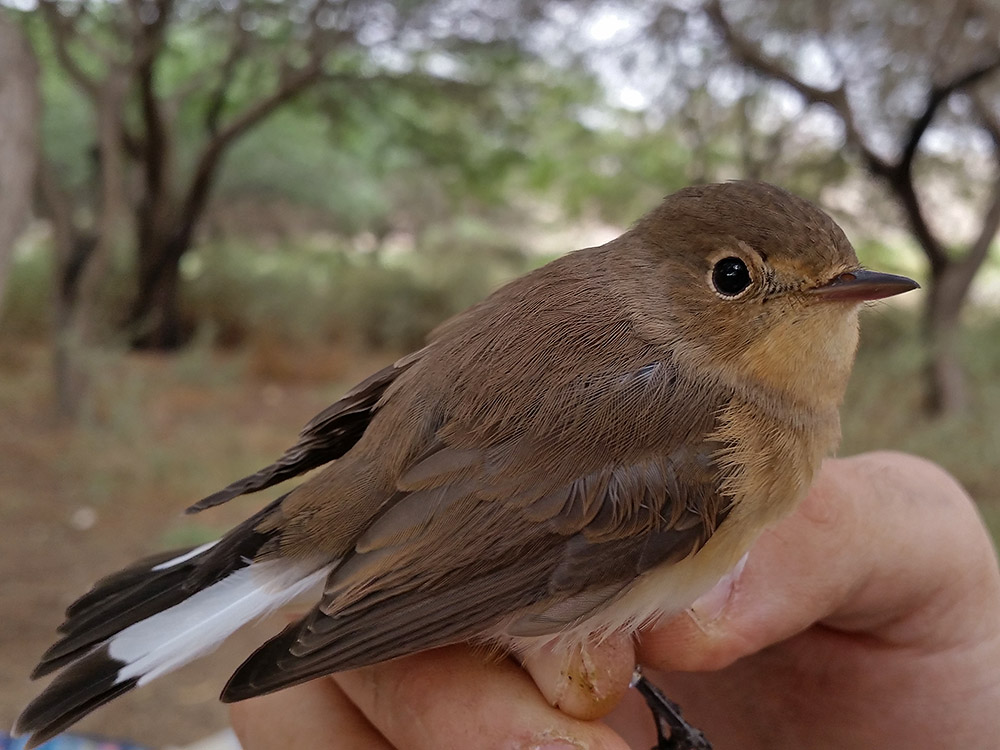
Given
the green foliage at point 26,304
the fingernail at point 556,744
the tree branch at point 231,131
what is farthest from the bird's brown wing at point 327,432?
the green foliage at point 26,304

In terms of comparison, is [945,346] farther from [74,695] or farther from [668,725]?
[74,695]

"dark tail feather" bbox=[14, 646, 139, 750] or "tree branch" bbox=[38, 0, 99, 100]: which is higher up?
"tree branch" bbox=[38, 0, 99, 100]

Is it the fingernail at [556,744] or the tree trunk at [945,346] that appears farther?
the tree trunk at [945,346]

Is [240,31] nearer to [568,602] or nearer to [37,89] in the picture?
[37,89]

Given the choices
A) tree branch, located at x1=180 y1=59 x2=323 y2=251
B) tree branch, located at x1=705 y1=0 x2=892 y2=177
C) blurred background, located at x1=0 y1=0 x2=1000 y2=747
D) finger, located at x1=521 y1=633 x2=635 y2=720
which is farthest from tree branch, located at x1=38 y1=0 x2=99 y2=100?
finger, located at x1=521 y1=633 x2=635 y2=720

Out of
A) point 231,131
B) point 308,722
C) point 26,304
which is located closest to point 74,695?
point 308,722

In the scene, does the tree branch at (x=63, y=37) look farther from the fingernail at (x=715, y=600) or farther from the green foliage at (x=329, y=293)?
the fingernail at (x=715, y=600)

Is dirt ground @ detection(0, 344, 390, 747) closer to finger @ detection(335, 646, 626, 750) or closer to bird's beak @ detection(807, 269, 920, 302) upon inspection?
finger @ detection(335, 646, 626, 750)
